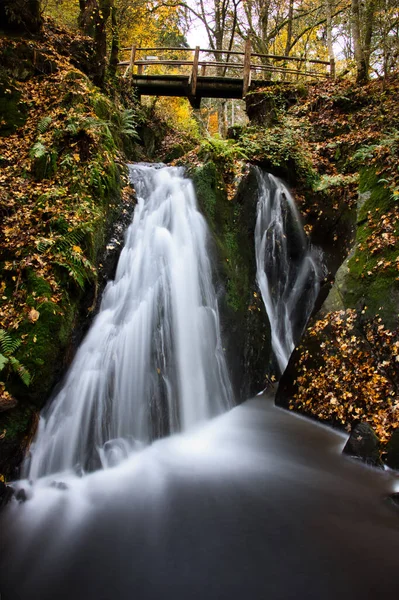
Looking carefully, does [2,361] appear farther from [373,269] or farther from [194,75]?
[194,75]

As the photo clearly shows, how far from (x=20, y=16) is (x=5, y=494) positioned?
9017 mm

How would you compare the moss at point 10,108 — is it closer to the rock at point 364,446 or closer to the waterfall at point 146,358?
the waterfall at point 146,358

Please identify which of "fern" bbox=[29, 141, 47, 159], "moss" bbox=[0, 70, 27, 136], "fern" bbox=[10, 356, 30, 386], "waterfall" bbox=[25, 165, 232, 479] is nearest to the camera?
"fern" bbox=[10, 356, 30, 386]

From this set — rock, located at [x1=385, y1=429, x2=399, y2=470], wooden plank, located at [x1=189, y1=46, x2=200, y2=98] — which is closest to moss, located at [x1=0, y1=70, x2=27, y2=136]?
rock, located at [x1=385, y1=429, x2=399, y2=470]

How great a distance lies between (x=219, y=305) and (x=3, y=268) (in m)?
3.55

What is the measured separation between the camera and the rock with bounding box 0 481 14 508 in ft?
11.2

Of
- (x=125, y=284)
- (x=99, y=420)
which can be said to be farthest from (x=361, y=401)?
(x=125, y=284)

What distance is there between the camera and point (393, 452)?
158 inches

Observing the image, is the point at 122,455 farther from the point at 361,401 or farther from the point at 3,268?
the point at 361,401

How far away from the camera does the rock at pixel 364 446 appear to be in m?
4.06

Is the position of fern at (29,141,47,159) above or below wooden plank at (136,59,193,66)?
below

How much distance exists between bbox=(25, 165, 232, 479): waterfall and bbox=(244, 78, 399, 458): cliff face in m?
1.62

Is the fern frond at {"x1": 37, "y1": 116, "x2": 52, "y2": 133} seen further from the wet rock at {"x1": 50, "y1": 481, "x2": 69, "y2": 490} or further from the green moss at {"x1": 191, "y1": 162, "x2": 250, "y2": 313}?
the wet rock at {"x1": 50, "y1": 481, "x2": 69, "y2": 490}

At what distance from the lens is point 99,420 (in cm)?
457
